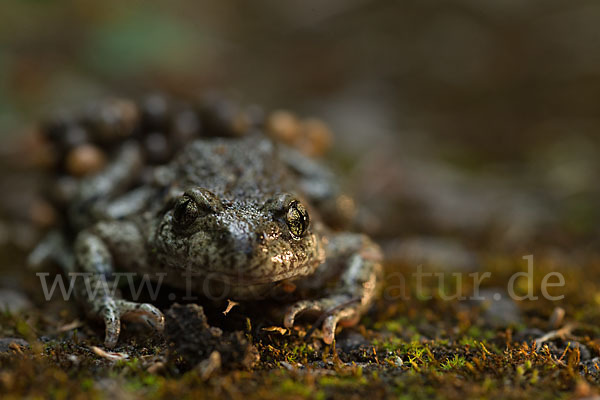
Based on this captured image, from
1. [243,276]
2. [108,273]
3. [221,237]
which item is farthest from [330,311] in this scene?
Result: [108,273]

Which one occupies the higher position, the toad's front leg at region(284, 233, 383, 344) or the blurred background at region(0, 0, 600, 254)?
the blurred background at region(0, 0, 600, 254)

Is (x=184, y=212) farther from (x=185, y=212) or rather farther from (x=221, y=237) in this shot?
(x=221, y=237)

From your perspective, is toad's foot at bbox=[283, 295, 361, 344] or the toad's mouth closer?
the toad's mouth

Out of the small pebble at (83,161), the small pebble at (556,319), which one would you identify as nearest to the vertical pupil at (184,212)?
the small pebble at (83,161)

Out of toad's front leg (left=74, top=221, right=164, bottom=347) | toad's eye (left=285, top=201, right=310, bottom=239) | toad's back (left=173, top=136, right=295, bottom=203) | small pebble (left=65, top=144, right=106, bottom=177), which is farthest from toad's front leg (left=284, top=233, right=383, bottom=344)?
small pebble (left=65, top=144, right=106, bottom=177)

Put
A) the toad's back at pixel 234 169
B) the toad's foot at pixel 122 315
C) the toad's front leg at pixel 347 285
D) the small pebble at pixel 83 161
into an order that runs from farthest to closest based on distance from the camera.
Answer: the small pebble at pixel 83 161 → the toad's back at pixel 234 169 → the toad's front leg at pixel 347 285 → the toad's foot at pixel 122 315

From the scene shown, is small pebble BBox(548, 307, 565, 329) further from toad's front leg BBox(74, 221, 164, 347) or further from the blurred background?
toad's front leg BBox(74, 221, 164, 347)

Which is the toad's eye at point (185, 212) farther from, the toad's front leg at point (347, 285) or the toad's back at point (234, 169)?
the toad's front leg at point (347, 285)
